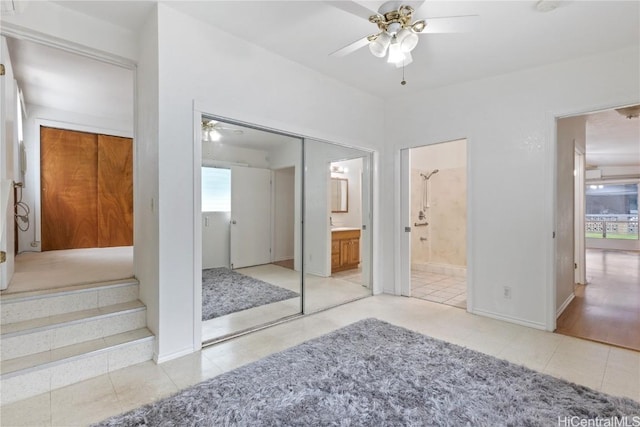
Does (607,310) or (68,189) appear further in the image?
(68,189)

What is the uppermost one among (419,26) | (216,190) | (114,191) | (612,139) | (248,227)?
(612,139)

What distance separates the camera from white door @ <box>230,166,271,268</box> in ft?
12.6

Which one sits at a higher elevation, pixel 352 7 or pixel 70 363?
pixel 352 7

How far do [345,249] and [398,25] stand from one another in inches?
146

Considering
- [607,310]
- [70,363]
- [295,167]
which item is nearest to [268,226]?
[295,167]

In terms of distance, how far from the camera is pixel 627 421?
175cm

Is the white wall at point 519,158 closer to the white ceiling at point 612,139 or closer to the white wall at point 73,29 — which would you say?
the white ceiling at point 612,139

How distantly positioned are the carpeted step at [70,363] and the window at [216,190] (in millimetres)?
1415

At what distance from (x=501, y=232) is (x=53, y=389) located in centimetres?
423

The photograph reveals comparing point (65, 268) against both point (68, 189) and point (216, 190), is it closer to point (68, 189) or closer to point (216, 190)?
point (216, 190)

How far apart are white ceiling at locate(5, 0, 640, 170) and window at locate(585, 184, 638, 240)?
9.85 meters

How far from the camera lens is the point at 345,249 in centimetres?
532

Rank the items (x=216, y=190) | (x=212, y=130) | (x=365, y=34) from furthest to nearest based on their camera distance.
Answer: (x=216, y=190) < (x=212, y=130) < (x=365, y=34)

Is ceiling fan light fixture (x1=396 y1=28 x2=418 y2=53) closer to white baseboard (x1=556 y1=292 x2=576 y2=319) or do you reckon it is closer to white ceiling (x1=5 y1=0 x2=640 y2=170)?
white ceiling (x1=5 y1=0 x2=640 y2=170)
